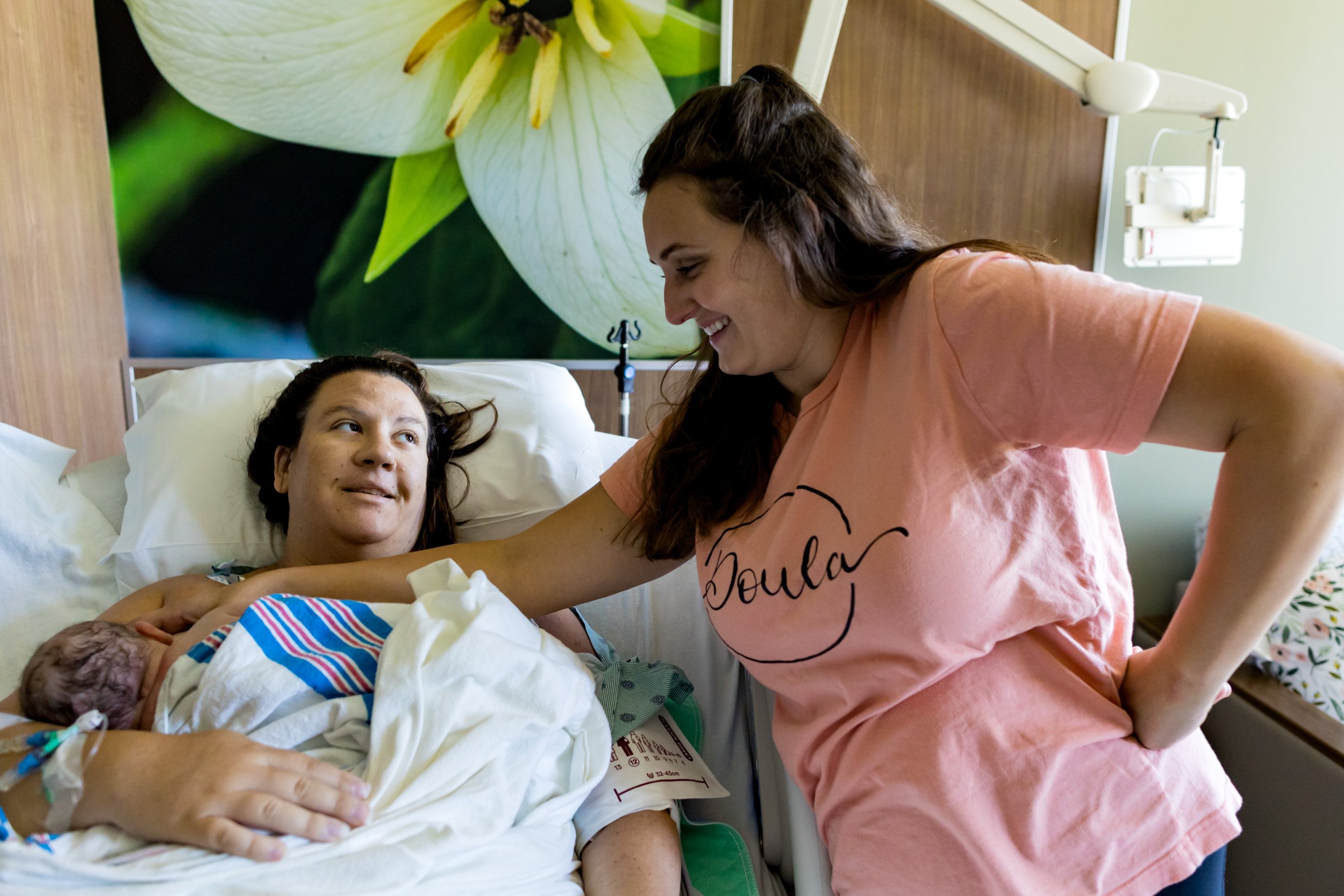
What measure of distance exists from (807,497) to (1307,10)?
6.34ft

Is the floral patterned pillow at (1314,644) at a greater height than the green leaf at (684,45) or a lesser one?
lesser

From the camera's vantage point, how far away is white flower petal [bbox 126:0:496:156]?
6.12 ft

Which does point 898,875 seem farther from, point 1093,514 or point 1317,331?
point 1317,331

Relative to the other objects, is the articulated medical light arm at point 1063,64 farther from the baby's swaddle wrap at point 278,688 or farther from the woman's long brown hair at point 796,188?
the baby's swaddle wrap at point 278,688

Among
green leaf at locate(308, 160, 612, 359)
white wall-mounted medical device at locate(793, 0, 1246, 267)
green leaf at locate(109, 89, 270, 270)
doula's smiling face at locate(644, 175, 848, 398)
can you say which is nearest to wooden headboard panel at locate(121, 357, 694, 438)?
green leaf at locate(308, 160, 612, 359)

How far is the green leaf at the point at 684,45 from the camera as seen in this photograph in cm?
195

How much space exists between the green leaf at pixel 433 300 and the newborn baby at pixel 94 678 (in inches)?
44.6

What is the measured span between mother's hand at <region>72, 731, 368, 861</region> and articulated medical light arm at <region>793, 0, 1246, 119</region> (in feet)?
4.81

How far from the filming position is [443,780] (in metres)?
0.85

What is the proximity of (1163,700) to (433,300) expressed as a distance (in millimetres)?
1655

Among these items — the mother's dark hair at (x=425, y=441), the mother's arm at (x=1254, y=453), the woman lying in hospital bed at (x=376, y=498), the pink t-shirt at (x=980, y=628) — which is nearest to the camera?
the mother's arm at (x=1254, y=453)

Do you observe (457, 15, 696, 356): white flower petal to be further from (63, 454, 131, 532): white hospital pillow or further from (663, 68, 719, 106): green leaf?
(63, 454, 131, 532): white hospital pillow

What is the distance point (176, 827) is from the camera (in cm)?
77

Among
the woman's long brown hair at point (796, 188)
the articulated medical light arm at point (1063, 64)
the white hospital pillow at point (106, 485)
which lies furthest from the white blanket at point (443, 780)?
the articulated medical light arm at point (1063, 64)
